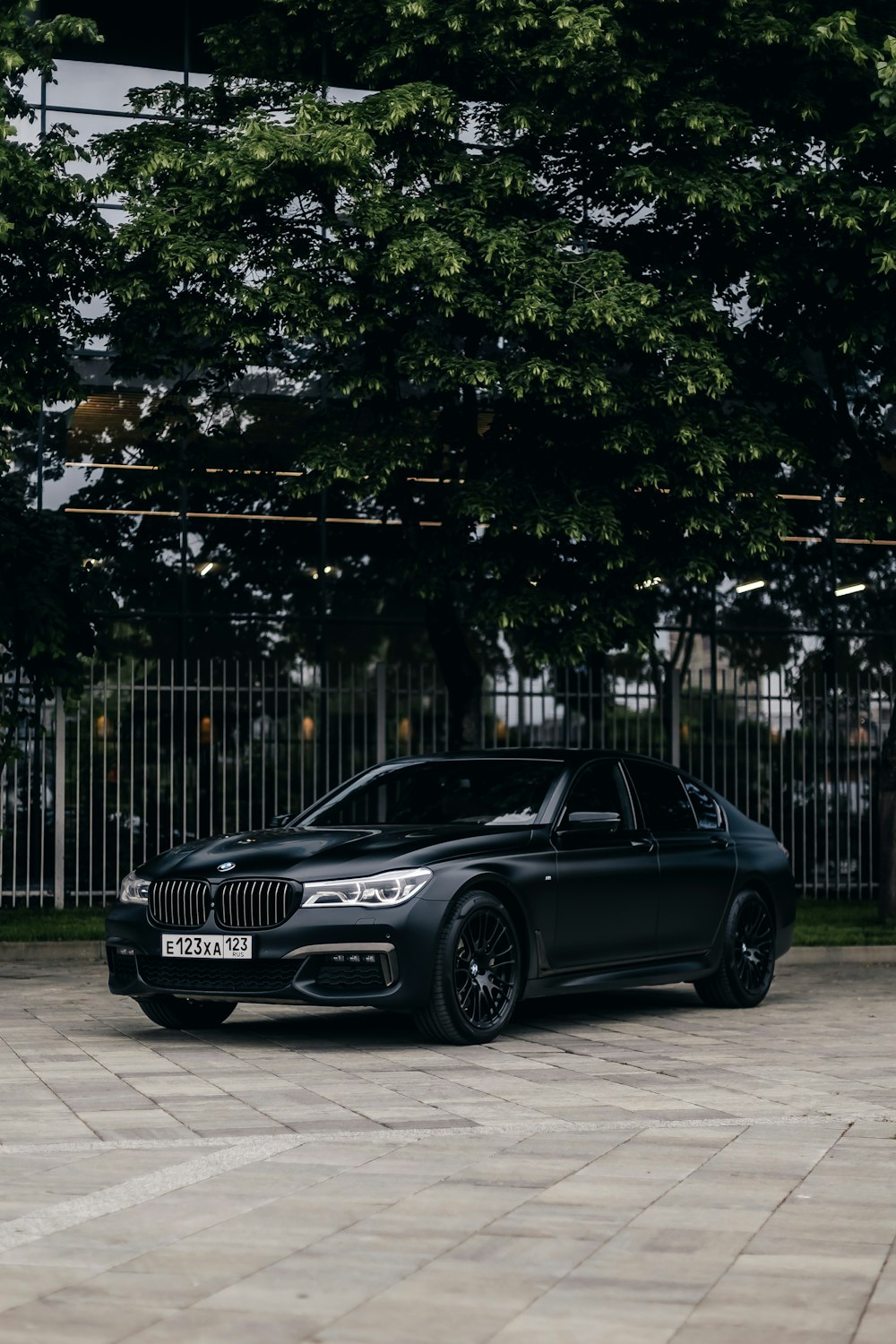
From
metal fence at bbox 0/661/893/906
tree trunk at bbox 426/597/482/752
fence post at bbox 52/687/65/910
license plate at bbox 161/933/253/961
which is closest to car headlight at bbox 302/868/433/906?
license plate at bbox 161/933/253/961

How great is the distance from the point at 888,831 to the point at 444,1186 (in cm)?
1309

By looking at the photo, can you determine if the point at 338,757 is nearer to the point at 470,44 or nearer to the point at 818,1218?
the point at 470,44

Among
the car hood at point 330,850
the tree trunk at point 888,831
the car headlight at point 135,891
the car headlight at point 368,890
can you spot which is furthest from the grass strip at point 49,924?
the tree trunk at point 888,831

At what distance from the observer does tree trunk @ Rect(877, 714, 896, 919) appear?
718 inches

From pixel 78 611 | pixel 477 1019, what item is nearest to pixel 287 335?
pixel 78 611

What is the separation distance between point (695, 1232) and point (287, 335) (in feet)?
36.0

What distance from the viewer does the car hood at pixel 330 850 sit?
947 centimetres

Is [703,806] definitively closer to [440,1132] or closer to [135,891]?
[135,891]

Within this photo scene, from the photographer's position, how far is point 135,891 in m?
10.1

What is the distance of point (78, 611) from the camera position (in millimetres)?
16969

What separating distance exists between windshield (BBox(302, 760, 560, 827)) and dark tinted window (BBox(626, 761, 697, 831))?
0.71 m

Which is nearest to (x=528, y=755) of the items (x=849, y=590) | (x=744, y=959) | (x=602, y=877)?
(x=602, y=877)

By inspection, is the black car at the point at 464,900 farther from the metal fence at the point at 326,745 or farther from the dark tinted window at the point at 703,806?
the metal fence at the point at 326,745

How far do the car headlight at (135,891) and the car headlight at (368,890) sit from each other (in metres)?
1.08
